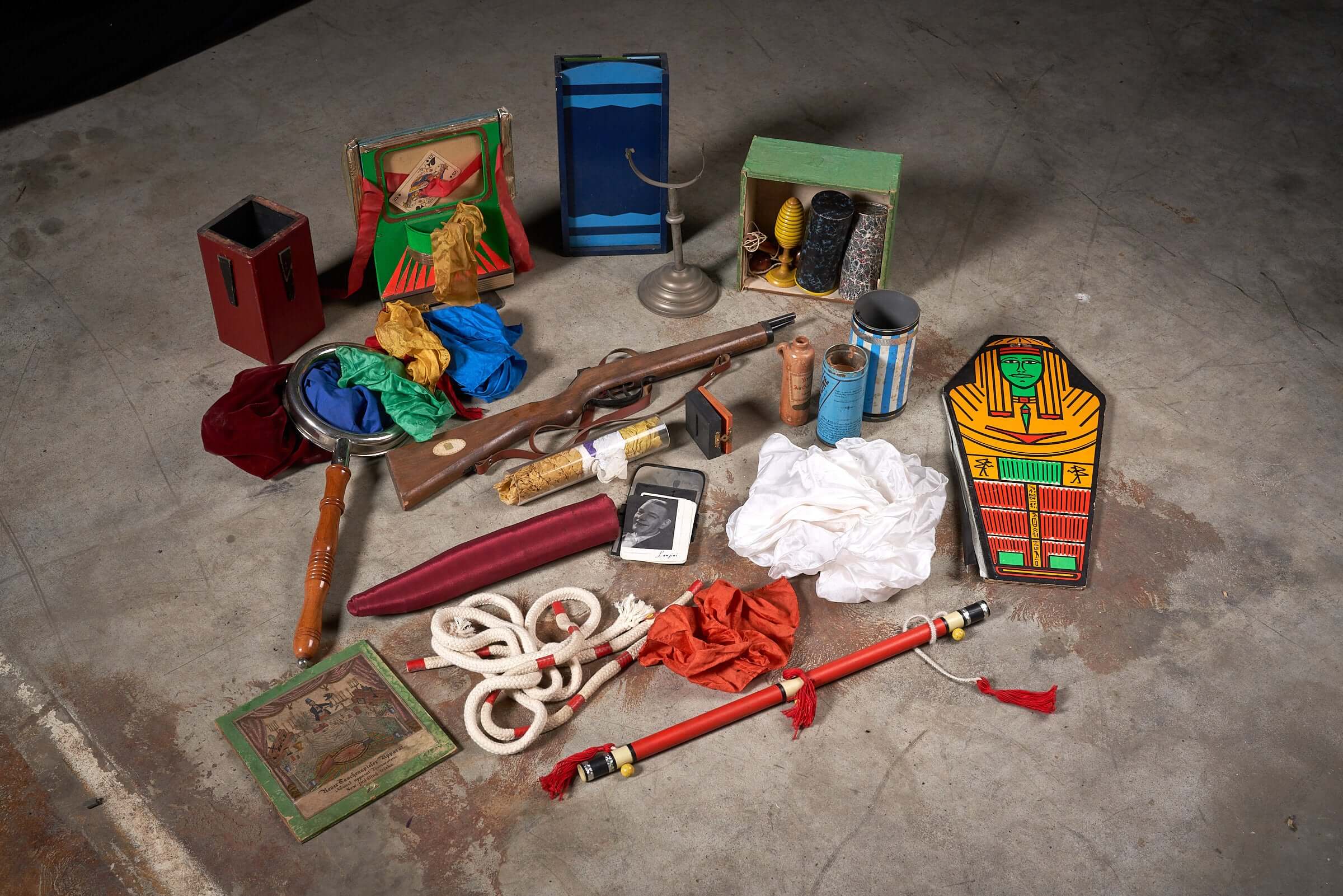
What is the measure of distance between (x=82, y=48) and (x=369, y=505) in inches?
128

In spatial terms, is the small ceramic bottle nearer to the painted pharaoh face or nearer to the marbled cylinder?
the marbled cylinder

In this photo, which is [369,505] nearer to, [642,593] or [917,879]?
[642,593]

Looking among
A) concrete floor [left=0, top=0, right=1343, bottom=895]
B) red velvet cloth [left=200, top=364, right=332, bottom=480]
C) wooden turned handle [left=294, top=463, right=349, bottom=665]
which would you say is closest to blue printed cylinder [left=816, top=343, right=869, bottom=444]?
concrete floor [left=0, top=0, right=1343, bottom=895]

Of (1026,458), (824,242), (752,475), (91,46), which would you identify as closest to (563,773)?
(752,475)

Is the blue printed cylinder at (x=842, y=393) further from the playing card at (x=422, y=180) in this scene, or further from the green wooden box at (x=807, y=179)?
the playing card at (x=422, y=180)

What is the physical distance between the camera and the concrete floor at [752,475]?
2.91 m

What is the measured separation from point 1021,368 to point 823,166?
102 centimetres

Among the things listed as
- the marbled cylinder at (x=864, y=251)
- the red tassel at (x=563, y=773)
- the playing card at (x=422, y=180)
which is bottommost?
the red tassel at (x=563, y=773)

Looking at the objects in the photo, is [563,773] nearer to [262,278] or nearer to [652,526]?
[652,526]

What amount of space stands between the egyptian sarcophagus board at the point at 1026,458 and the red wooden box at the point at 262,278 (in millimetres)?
2330

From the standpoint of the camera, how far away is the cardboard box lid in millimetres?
4109

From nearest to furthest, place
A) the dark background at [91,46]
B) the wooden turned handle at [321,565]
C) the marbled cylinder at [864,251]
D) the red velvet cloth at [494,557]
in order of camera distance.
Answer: the wooden turned handle at [321,565]
the red velvet cloth at [494,557]
the marbled cylinder at [864,251]
the dark background at [91,46]

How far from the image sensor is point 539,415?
3828mm

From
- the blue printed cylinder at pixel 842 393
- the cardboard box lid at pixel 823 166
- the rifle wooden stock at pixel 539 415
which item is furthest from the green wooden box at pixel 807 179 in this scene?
the blue printed cylinder at pixel 842 393
